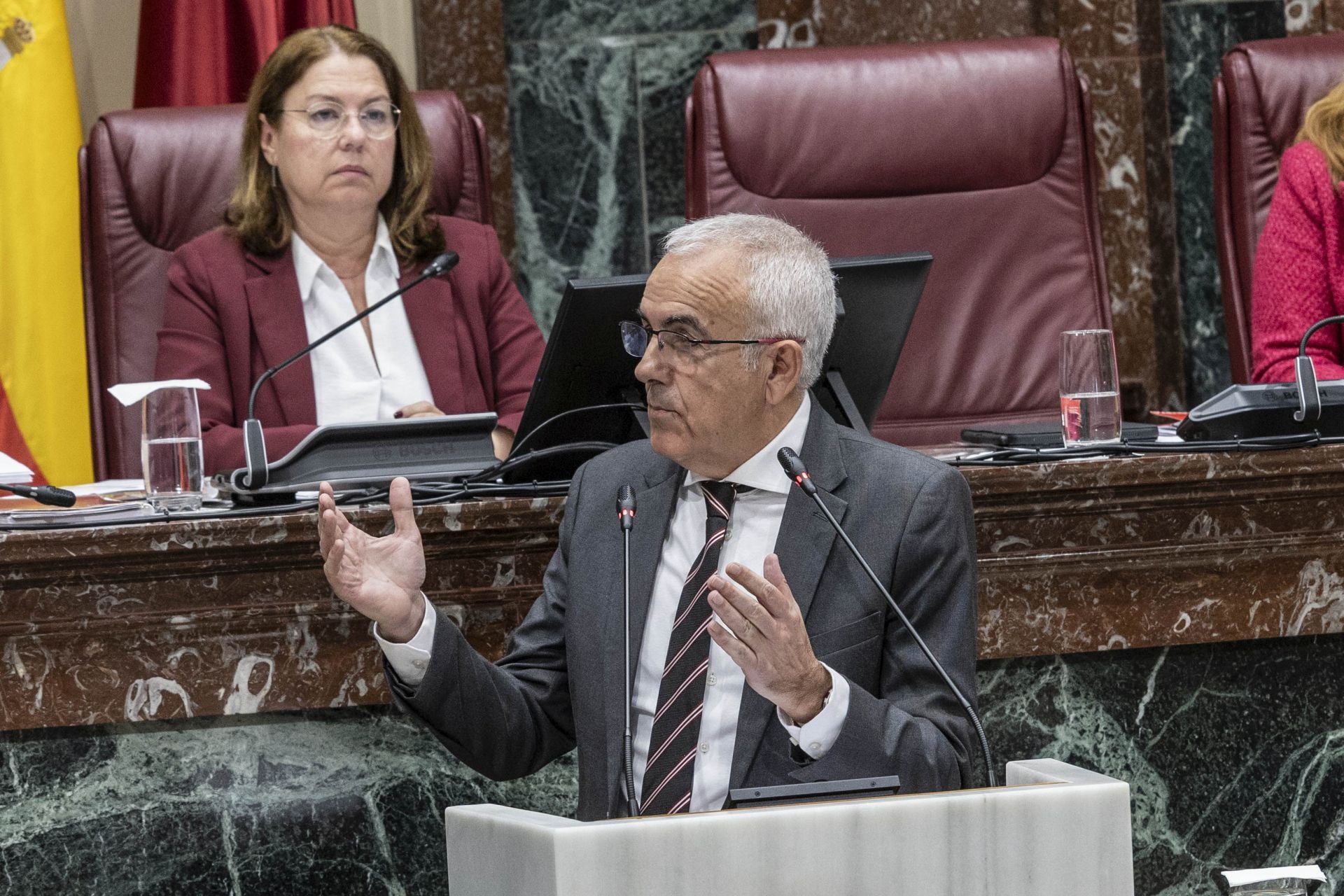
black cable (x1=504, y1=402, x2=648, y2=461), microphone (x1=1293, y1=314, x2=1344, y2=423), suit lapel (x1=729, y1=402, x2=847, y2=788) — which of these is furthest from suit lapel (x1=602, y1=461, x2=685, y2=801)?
microphone (x1=1293, y1=314, x2=1344, y2=423)

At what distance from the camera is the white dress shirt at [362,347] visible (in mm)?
2578

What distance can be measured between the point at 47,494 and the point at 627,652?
77 centimetres

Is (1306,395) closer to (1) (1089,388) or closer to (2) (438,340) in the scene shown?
(1) (1089,388)

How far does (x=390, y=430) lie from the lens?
1.83m

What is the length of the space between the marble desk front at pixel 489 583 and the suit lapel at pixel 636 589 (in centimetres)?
16

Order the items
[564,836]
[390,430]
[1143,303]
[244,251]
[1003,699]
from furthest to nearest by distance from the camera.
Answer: [1143,303] < [244,251] < [390,430] < [1003,699] < [564,836]

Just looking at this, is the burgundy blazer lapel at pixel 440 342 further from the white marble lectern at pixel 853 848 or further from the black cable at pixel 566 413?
the white marble lectern at pixel 853 848

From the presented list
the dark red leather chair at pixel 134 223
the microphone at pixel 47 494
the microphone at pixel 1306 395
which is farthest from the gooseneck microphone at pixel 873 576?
the dark red leather chair at pixel 134 223

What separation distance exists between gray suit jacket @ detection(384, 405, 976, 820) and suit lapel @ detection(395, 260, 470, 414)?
3.62 feet

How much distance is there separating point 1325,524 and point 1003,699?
0.40 meters

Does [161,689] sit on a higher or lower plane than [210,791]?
higher

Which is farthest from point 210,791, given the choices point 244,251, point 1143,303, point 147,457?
point 1143,303

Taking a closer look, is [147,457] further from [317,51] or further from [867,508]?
[317,51]

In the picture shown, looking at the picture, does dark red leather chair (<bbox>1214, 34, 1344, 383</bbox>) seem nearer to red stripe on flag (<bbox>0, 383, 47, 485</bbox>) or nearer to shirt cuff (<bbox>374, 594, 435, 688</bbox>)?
shirt cuff (<bbox>374, 594, 435, 688</bbox>)
